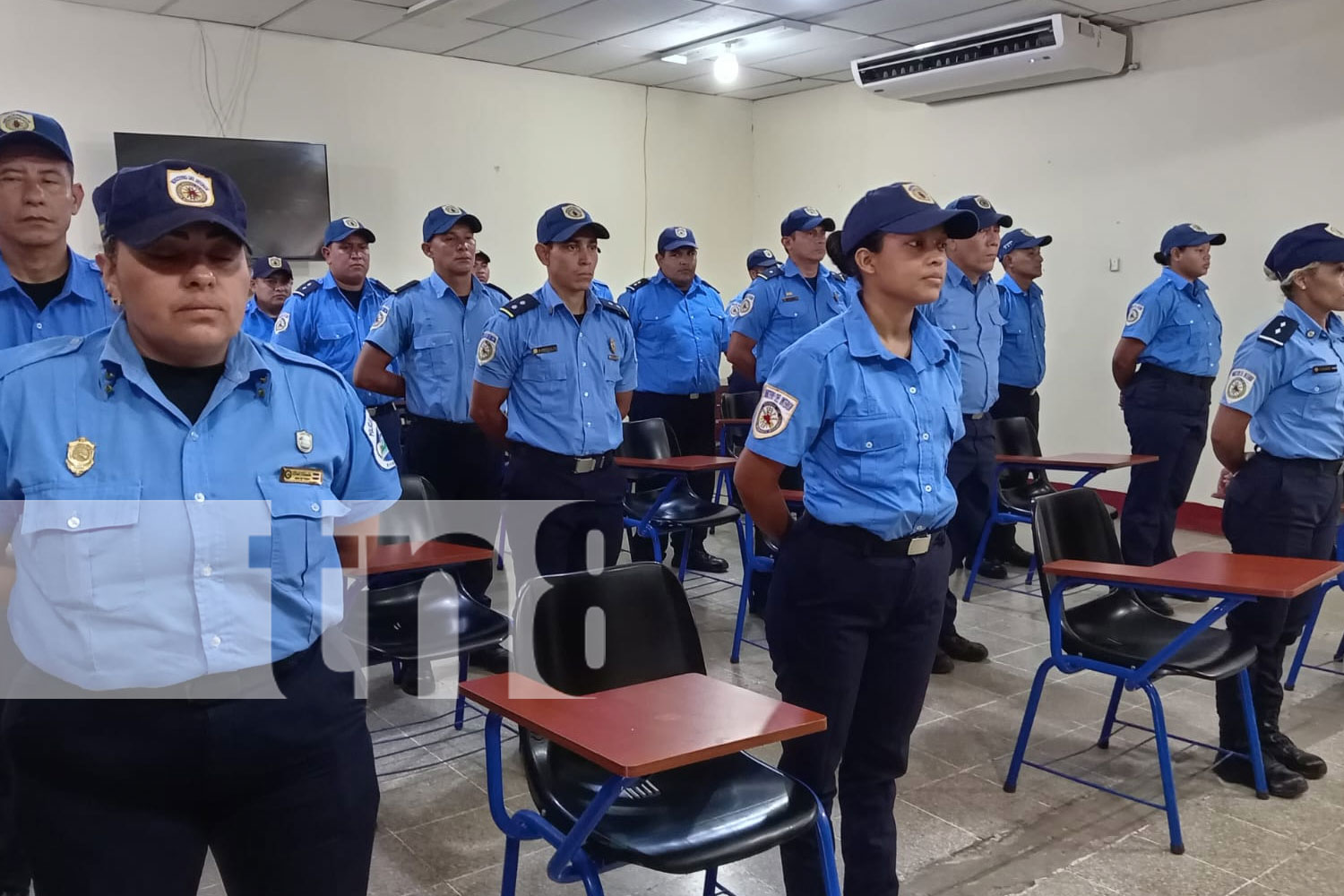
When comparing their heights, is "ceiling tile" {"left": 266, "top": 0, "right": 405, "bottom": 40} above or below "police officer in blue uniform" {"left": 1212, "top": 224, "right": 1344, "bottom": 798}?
above

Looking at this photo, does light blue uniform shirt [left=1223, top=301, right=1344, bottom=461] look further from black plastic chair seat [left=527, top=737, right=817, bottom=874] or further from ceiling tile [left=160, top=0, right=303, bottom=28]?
ceiling tile [left=160, top=0, right=303, bottom=28]

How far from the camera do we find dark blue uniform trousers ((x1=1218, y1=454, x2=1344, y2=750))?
337cm

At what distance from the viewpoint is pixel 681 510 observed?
4840 millimetres

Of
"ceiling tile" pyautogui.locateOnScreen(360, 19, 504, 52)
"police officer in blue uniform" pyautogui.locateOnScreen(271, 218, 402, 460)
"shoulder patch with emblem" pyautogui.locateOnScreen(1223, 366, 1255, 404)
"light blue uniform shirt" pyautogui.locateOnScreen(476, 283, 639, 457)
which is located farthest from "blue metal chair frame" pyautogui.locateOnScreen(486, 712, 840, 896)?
"ceiling tile" pyautogui.locateOnScreen(360, 19, 504, 52)

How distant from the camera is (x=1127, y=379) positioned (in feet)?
18.2

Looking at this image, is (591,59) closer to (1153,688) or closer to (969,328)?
(969,328)

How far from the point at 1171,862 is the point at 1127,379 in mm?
3270

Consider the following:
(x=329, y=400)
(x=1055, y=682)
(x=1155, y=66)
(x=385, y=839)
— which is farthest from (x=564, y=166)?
(x=329, y=400)

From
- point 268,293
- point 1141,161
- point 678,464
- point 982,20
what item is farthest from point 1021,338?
point 268,293

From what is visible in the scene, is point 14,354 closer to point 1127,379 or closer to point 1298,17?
point 1127,379

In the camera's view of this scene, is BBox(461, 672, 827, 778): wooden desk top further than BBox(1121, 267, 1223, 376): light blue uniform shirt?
No

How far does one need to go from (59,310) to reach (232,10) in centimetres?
463

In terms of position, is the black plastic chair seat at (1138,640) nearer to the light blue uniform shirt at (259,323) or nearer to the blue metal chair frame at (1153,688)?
the blue metal chair frame at (1153,688)

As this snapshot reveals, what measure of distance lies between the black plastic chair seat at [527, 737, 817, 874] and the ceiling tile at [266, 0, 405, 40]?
5.41 meters
